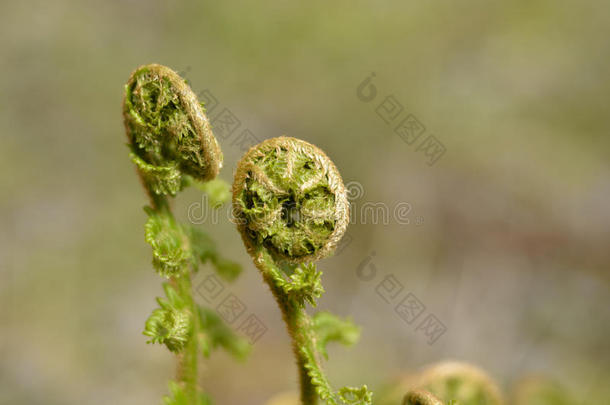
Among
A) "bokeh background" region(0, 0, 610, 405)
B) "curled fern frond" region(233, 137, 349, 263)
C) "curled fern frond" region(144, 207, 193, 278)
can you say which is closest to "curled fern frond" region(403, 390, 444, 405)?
"curled fern frond" region(233, 137, 349, 263)

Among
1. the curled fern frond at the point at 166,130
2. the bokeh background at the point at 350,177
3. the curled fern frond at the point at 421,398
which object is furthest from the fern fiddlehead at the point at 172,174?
the bokeh background at the point at 350,177

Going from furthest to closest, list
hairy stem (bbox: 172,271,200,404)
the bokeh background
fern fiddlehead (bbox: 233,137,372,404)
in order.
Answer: the bokeh background, hairy stem (bbox: 172,271,200,404), fern fiddlehead (bbox: 233,137,372,404)

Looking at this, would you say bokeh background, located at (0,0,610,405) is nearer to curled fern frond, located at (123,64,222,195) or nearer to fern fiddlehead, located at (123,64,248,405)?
fern fiddlehead, located at (123,64,248,405)

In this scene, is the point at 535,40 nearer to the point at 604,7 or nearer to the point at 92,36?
the point at 604,7

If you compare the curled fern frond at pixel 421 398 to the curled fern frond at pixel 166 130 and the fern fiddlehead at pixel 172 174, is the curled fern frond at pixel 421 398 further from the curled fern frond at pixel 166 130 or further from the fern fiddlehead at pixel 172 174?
the curled fern frond at pixel 166 130

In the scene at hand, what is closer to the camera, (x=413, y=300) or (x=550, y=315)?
(x=550, y=315)

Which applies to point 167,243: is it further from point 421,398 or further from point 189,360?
point 421,398

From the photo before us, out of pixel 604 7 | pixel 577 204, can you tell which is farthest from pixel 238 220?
pixel 604 7
